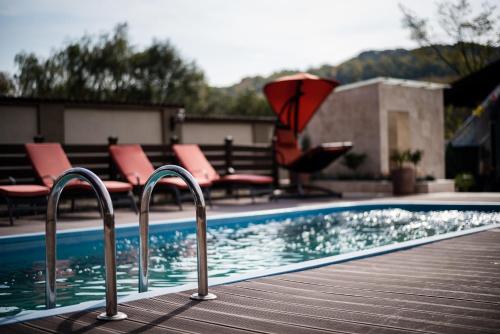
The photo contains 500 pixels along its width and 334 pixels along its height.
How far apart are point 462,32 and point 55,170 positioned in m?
22.0

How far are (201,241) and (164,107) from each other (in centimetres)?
1355

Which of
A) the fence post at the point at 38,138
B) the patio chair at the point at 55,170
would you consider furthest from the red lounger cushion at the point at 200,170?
the fence post at the point at 38,138

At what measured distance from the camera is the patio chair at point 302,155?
10.7 meters

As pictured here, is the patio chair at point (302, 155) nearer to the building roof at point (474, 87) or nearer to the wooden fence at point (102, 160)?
the wooden fence at point (102, 160)

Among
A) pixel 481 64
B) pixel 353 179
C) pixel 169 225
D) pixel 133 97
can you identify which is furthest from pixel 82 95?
pixel 169 225

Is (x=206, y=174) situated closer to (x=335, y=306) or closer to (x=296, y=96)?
(x=296, y=96)

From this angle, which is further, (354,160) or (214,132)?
(214,132)

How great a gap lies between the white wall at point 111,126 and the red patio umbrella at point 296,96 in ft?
15.9

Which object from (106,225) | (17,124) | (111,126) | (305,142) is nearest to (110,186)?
(106,225)

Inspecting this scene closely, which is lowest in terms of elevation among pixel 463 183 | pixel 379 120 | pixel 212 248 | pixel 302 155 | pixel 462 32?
pixel 212 248

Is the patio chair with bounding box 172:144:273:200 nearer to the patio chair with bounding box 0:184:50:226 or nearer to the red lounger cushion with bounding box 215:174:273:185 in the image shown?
the red lounger cushion with bounding box 215:174:273:185

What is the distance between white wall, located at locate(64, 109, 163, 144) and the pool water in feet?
27.9

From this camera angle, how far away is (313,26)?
→ 93.4 feet

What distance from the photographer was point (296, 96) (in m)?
12.0
